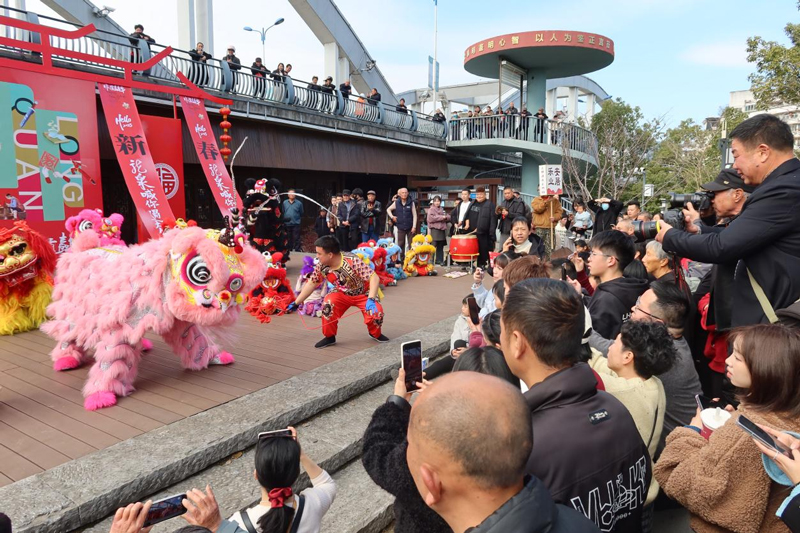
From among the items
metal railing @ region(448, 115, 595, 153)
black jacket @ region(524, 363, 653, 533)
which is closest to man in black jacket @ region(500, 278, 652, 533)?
black jacket @ region(524, 363, 653, 533)

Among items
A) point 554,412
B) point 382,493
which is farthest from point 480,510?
point 382,493

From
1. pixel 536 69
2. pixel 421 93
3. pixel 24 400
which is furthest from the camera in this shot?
pixel 421 93

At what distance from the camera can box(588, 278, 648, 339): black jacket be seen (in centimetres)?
320

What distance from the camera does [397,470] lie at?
4.71ft

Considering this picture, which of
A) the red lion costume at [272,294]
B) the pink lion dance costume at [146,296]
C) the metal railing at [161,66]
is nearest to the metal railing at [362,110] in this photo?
the metal railing at [161,66]

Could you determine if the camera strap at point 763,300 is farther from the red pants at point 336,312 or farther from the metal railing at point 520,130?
the metal railing at point 520,130

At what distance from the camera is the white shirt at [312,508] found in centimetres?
187

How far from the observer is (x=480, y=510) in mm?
1035

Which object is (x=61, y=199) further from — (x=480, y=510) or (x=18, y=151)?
(x=480, y=510)

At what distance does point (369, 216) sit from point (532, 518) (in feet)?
31.5

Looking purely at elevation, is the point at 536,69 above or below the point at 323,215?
above

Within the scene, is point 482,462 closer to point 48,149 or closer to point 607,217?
point 48,149

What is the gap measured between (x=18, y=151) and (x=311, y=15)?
13.4m

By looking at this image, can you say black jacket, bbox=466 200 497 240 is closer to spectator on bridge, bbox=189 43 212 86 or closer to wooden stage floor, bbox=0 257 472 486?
wooden stage floor, bbox=0 257 472 486
